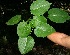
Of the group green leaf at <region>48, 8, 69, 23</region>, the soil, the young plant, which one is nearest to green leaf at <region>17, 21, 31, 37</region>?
the young plant

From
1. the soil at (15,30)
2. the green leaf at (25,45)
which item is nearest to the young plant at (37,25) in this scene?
the green leaf at (25,45)

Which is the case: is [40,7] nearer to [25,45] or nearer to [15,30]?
[25,45]

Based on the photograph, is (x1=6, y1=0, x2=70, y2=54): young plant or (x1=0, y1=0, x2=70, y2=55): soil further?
(x1=0, y1=0, x2=70, y2=55): soil

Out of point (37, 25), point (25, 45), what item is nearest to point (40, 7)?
point (37, 25)

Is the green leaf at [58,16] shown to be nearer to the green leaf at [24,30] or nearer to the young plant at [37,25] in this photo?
the young plant at [37,25]

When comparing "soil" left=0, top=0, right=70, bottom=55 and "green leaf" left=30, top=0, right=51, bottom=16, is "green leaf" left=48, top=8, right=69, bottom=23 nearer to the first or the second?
"green leaf" left=30, top=0, right=51, bottom=16

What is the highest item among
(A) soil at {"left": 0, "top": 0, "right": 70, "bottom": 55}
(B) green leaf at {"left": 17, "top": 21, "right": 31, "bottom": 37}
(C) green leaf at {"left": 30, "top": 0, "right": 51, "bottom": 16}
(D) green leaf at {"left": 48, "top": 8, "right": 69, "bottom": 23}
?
(C) green leaf at {"left": 30, "top": 0, "right": 51, "bottom": 16}

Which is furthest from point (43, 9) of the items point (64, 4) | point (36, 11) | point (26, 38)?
point (64, 4)

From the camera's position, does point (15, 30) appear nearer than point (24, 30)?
No

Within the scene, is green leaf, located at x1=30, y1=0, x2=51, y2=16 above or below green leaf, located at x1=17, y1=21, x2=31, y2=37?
above
